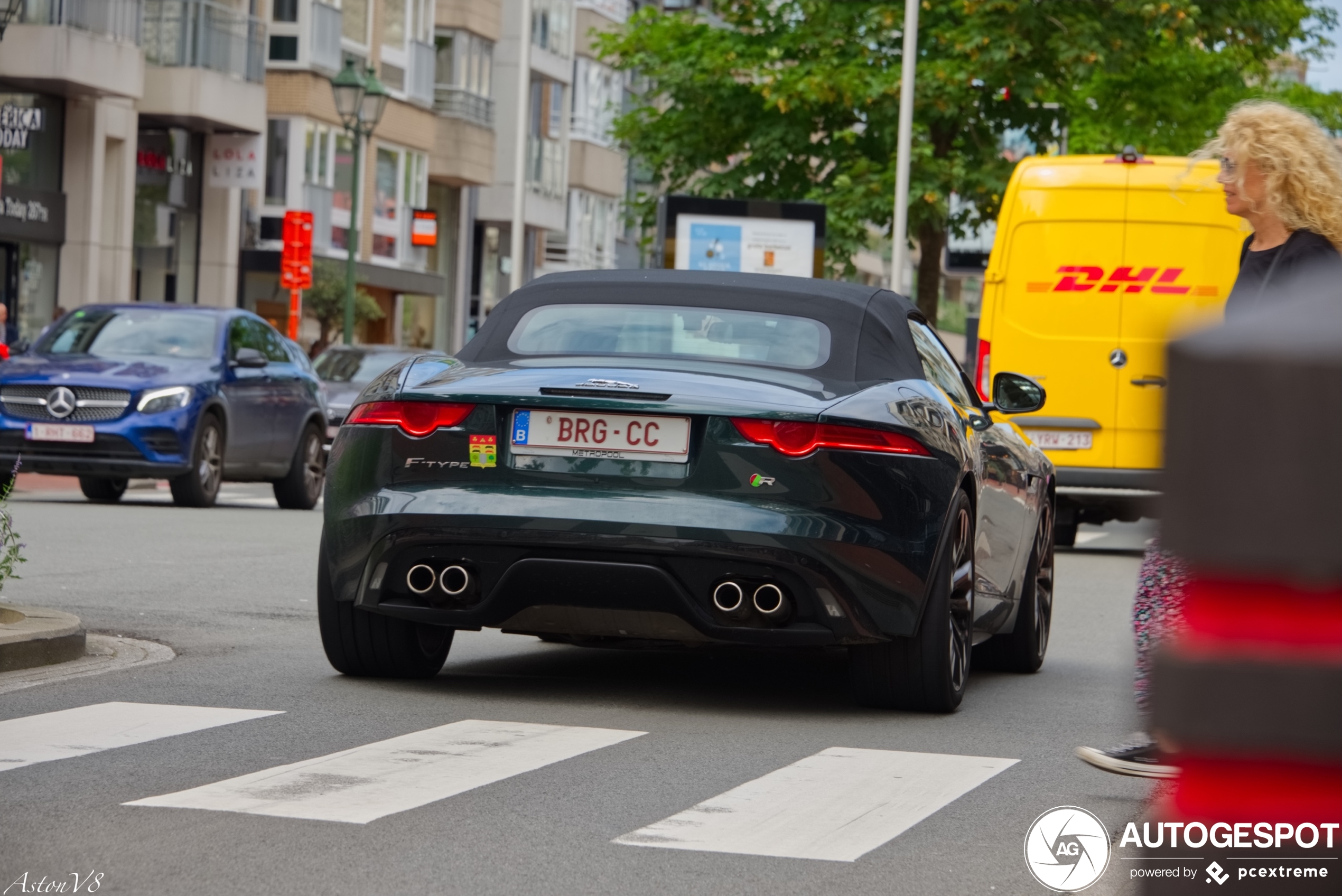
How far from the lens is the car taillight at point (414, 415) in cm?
715

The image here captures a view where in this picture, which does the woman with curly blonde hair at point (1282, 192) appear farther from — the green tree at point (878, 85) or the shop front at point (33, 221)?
the shop front at point (33, 221)

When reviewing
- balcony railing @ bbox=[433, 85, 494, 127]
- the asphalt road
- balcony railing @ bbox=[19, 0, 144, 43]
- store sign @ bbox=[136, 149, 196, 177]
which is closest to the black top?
the asphalt road

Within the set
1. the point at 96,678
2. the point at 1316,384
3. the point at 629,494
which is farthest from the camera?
the point at 96,678

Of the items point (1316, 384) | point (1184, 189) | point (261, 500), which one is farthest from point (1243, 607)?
point (261, 500)

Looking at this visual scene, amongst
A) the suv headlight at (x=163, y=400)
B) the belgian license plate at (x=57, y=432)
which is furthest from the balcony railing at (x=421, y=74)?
the belgian license plate at (x=57, y=432)

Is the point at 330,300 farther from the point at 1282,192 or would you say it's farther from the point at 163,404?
the point at 1282,192

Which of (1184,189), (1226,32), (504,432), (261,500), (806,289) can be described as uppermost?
(1226,32)

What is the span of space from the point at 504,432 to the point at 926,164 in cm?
2763

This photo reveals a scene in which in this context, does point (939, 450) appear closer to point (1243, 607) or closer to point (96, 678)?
point (96, 678)

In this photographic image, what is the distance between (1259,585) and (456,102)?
56112 mm

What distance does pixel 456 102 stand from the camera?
2240 inches

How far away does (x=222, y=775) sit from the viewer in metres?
5.62

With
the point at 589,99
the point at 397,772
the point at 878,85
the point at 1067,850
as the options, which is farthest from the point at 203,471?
the point at 589,99

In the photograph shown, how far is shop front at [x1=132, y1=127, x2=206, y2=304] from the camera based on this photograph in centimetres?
4162
